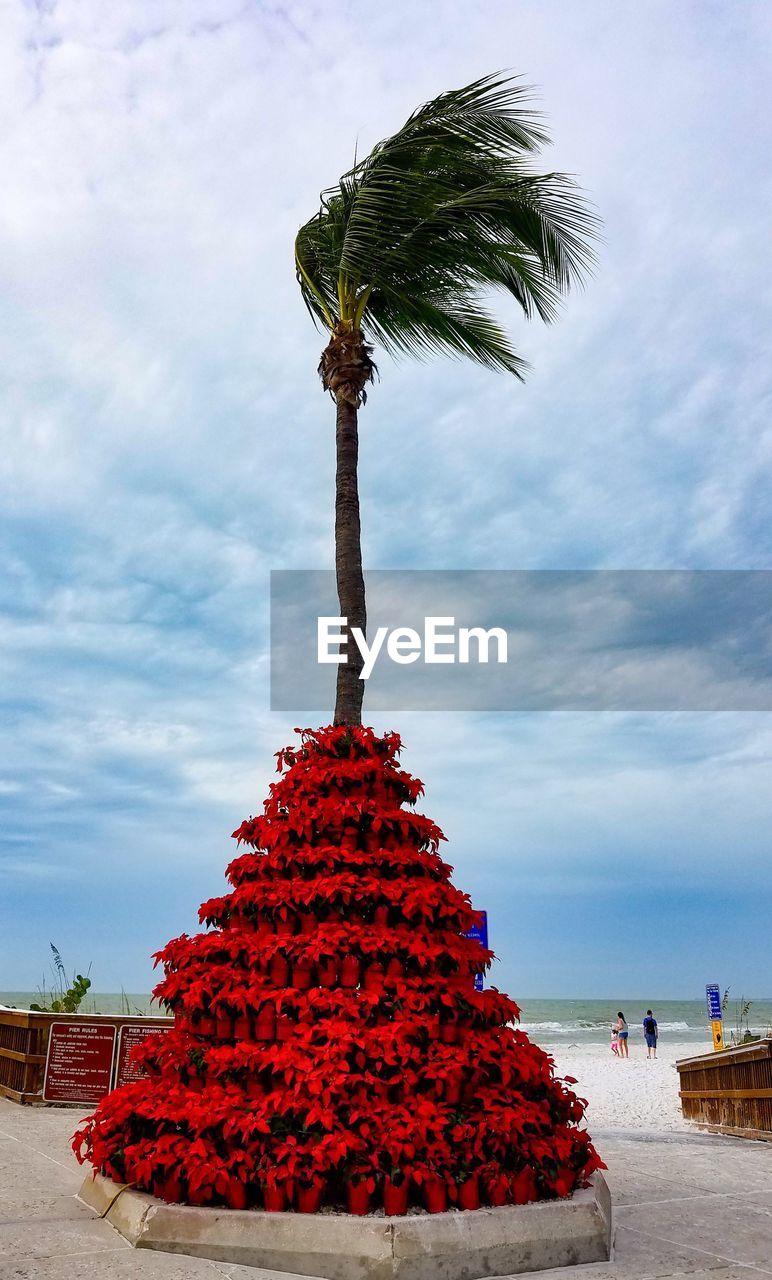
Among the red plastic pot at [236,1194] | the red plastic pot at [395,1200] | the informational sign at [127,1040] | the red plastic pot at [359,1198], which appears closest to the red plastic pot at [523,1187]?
the red plastic pot at [395,1200]

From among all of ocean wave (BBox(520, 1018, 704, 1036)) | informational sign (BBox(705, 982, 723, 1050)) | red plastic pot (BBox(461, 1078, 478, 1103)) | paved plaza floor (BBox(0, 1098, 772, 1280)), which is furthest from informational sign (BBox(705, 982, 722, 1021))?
ocean wave (BBox(520, 1018, 704, 1036))

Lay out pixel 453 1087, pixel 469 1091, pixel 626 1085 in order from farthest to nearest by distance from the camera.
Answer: pixel 626 1085 < pixel 469 1091 < pixel 453 1087

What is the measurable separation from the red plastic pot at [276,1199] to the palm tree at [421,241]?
4210mm

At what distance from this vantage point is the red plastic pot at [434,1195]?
4.50m

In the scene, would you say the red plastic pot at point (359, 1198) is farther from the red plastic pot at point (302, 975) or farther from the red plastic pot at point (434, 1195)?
the red plastic pot at point (302, 975)

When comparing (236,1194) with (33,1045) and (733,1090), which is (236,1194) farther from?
(733,1090)

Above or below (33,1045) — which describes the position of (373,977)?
above

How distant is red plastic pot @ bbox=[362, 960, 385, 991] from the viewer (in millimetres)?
5156

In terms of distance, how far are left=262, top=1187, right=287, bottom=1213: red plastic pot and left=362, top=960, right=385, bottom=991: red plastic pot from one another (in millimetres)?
1083

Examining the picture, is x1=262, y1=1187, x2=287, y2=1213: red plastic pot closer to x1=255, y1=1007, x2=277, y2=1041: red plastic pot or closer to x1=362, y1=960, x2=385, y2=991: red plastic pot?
x1=255, y1=1007, x2=277, y2=1041: red plastic pot

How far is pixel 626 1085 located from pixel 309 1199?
24.3 m

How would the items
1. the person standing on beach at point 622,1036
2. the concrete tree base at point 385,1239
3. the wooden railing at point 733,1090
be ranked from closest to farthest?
the concrete tree base at point 385,1239 < the wooden railing at point 733,1090 < the person standing on beach at point 622,1036

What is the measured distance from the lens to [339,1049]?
4777 mm

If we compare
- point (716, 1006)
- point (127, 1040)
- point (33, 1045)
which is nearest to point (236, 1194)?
point (127, 1040)
